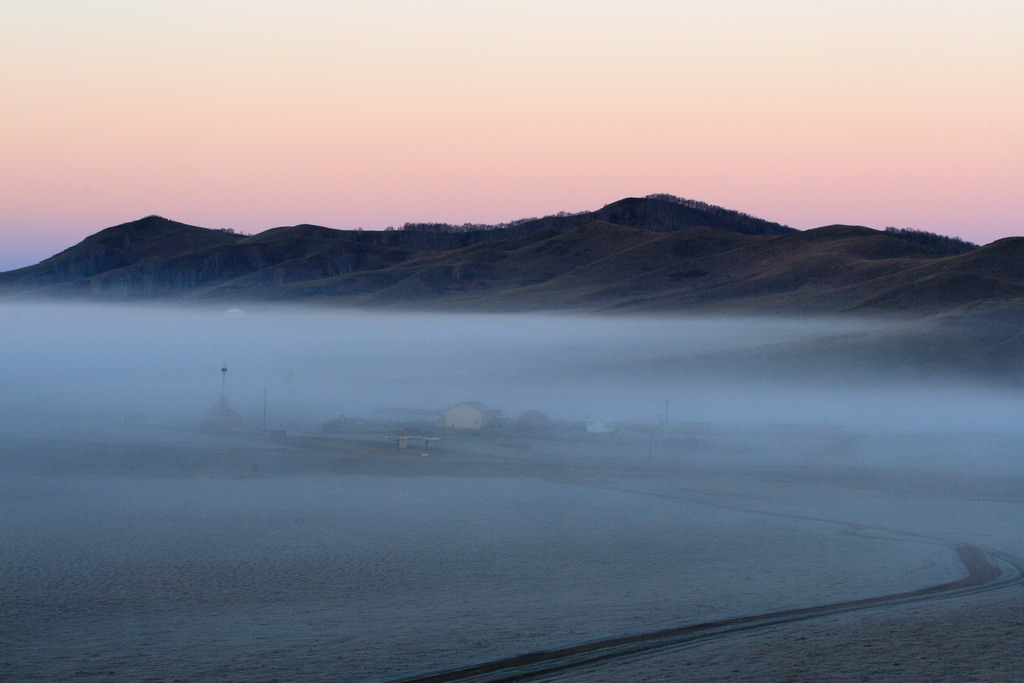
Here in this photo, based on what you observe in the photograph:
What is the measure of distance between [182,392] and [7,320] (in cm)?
8083

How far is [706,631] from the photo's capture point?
1420 centimetres


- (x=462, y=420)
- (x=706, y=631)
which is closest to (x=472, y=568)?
(x=706, y=631)

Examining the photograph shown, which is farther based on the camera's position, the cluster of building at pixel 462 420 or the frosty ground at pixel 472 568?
the cluster of building at pixel 462 420

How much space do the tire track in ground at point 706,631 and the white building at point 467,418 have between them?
29.9 m

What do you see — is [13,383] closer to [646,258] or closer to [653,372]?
[653,372]

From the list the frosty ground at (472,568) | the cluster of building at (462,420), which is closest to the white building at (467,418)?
the cluster of building at (462,420)

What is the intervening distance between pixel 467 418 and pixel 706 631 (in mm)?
35850

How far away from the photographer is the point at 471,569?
19.0m

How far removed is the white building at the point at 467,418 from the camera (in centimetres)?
4941

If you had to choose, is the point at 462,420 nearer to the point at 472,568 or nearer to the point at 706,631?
the point at 472,568

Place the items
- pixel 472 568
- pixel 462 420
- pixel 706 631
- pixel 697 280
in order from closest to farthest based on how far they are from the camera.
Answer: pixel 706 631 → pixel 472 568 → pixel 462 420 → pixel 697 280

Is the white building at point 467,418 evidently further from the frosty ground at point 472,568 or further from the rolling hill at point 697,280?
the rolling hill at point 697,280

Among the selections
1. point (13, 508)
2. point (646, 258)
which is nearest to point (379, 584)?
point (13, 508)

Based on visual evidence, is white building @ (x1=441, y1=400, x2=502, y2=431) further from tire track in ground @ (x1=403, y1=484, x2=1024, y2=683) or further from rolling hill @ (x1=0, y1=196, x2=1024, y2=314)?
rolling hill @ (x1=0, y1=196, x2=1024, y2=314)
